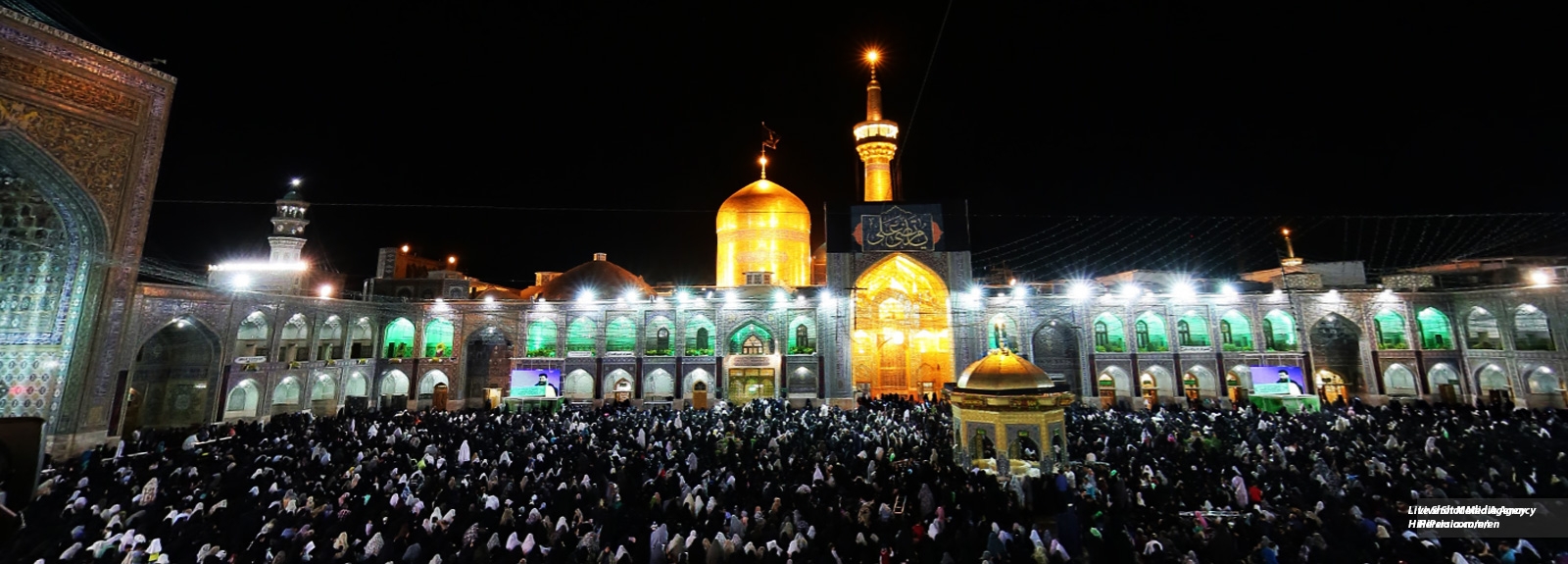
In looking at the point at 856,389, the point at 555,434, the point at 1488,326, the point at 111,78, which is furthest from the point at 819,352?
the point at 1488,326

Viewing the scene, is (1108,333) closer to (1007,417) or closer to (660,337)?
(1007,417)

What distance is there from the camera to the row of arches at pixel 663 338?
24734 mm

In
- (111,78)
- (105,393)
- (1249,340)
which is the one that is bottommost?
(105,393)

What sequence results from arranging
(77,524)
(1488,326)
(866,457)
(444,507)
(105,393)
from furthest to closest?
(1488,326)
(105,393)
(866,457)
(444,507)
(77,524)

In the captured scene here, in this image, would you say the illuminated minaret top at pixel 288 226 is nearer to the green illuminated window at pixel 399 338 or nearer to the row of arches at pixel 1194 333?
the green illuminated window at pixel 399 338

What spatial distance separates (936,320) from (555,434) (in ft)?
52.1

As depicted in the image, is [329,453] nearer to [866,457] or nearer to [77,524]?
[77,524]

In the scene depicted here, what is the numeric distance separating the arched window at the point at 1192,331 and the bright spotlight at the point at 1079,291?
407cm

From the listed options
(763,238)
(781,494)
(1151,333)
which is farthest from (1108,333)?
(781,494)

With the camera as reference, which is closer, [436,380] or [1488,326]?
[1488,326]

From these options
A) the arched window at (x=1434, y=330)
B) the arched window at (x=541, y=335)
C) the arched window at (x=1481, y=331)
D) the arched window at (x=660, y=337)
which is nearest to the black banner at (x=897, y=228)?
the arched window at (x=660, y=337)

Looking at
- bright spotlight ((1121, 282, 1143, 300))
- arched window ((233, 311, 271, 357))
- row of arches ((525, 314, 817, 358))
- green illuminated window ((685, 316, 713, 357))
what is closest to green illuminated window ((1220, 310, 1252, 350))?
bright spotlight ((1121, 282, 1143, 300))

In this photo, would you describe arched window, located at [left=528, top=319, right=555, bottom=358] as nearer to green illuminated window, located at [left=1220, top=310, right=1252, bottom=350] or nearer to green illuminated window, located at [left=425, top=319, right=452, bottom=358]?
green illuminated window, located at [left=425, top=319, right=452, bottom=358]

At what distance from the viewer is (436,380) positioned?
25.0m
